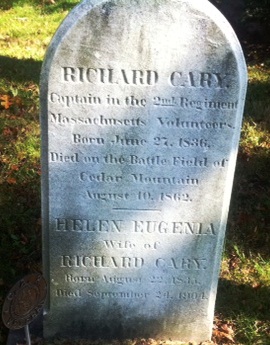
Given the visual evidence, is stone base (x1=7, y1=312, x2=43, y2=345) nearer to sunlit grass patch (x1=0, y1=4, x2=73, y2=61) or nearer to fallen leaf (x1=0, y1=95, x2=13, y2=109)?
fallen leaf (x1=0, y1=95, x2=13, y2=109)

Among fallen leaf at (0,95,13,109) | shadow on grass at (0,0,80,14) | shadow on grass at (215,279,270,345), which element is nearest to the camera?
shadow on grass at (215,279,270,345)

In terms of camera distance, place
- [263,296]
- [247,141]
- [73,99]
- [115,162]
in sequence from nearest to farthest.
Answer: [73,99]
[115,162]
[263,296]
[247,141]

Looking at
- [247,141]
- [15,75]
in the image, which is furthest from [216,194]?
[15,75]

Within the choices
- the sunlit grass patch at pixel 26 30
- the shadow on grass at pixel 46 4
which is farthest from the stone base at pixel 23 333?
the shadow on grass at pixel 46 4

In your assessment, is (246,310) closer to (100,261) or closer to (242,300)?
(242,300)

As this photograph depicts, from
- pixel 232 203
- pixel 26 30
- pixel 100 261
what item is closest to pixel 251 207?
pixel 232 203

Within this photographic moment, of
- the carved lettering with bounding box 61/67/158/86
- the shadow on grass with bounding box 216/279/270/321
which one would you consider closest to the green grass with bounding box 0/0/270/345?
the shadow on grass with bounding box 216/279/270/321

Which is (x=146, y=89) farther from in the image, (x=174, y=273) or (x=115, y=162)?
(x=174, y=273)

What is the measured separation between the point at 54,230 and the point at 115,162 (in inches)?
22.9

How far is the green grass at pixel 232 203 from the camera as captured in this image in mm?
4012

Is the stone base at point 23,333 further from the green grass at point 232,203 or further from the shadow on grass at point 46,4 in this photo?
the shadow on grass at point 46,4

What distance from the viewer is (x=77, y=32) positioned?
8.88ft

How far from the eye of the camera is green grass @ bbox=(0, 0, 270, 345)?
4012 millimetres

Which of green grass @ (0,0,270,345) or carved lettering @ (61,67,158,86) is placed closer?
carved lettering @ (61,67,158,86)
